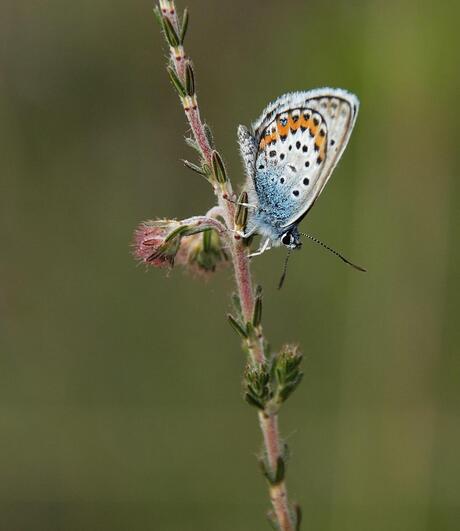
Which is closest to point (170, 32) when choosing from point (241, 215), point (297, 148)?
point (241, 215)

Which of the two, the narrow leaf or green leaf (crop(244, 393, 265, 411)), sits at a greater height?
the narrow leaf

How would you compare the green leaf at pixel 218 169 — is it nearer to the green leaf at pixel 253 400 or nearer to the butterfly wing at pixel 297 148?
the butterfly wing at pixel 297 148

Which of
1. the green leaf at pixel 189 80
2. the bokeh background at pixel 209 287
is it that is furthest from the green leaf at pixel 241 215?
the bokeh background at pixel 209 287

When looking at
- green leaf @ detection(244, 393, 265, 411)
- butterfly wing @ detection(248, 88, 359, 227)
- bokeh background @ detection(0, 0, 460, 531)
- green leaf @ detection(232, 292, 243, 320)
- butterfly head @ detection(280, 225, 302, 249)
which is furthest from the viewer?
bokeh background @ detection(0, 0, 460, 531)

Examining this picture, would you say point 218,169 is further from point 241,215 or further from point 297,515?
point 297,515

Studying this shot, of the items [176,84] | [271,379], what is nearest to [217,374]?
[271,379]

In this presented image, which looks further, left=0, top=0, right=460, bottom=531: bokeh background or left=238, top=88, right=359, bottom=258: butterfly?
left=0, top=0, right=460, bottom=531: bokeh background

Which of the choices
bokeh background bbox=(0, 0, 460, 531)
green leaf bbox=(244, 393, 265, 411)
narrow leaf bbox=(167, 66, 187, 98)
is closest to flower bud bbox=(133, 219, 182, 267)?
narrow leaf bbox=(167, 66, 187, 98)

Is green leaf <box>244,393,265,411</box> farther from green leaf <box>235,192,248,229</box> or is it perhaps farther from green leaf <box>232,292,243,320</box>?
green leaf <box>235,192,248,229</box>
